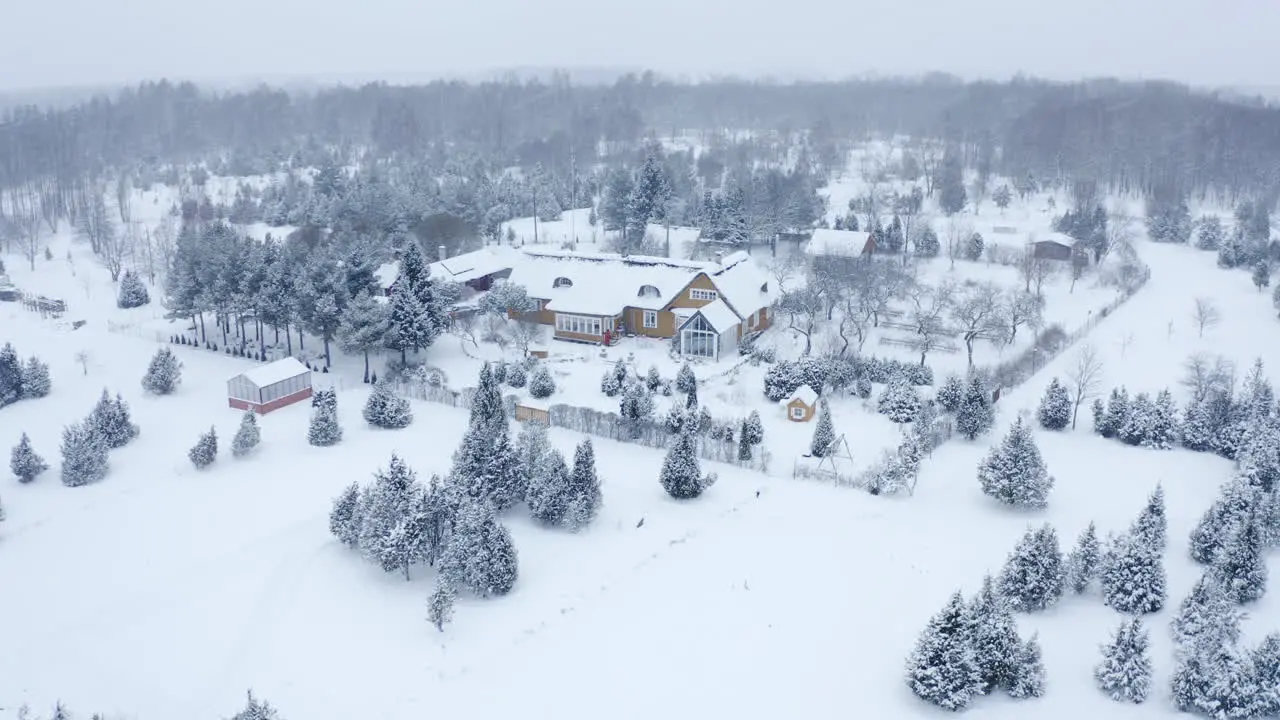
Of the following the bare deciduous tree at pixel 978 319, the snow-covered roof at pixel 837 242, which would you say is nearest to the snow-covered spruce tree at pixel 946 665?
the bare deciduous tree at pixel 978 319

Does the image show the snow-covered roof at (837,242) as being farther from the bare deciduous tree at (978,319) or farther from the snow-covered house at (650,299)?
the bare deciduous tree at (978,319)

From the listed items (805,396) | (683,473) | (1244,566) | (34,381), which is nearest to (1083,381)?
(805,396)

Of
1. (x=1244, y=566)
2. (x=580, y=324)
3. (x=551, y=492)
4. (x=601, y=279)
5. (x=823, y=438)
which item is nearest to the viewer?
(x=1244, y=566)

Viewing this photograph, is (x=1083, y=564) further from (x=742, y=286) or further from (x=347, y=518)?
(x=742, y=286)

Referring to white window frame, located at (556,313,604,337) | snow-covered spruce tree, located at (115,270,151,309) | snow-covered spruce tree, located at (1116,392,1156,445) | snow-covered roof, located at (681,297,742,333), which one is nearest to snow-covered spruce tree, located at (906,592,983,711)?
snow-covered spruce tree, located at (1116,392,1156,445)

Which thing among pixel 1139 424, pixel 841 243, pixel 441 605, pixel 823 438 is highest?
pixel 841 243

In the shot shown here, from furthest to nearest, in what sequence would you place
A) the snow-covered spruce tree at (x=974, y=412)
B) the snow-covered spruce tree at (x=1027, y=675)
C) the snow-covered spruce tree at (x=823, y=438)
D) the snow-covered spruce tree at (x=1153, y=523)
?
the snow-covered spruce tree at (x=974, y=412) → the snow-covered spruce tree at (x=823, y=438) → the snow-covered spruce tree at (x=1153, y=523) → the snow-covered spruce tree at (x=1027, y=675)
